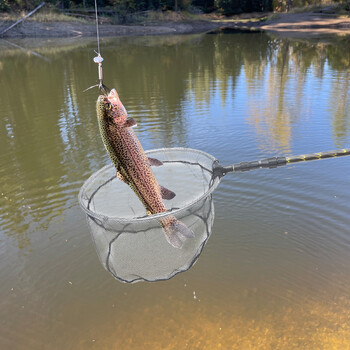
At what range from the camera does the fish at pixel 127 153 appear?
98.6 inches

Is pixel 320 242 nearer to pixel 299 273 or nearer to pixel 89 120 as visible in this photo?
pixel 299 273

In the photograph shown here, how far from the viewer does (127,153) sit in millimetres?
2686

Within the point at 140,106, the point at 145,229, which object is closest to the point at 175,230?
the point at 145,229

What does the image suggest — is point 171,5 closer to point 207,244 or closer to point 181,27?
point 181,27

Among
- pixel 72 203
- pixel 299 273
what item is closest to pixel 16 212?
pixel 72 203

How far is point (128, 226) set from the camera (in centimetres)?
344

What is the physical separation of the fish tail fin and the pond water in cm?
130

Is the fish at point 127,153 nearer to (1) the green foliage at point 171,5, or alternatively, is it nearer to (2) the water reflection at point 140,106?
(2) the water reflection at point 140,106

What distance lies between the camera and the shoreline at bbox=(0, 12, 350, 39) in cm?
4031

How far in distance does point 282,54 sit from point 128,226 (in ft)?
77.4

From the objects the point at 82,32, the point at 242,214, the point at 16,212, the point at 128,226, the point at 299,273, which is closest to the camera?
the point at 128,226

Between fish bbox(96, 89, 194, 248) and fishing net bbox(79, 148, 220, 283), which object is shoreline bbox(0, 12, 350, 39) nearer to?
fishing net bbox(79, 148, 220, 283)

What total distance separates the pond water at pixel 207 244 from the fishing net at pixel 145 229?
71cm

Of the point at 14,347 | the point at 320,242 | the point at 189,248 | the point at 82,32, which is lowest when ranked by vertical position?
the point at 14,347
